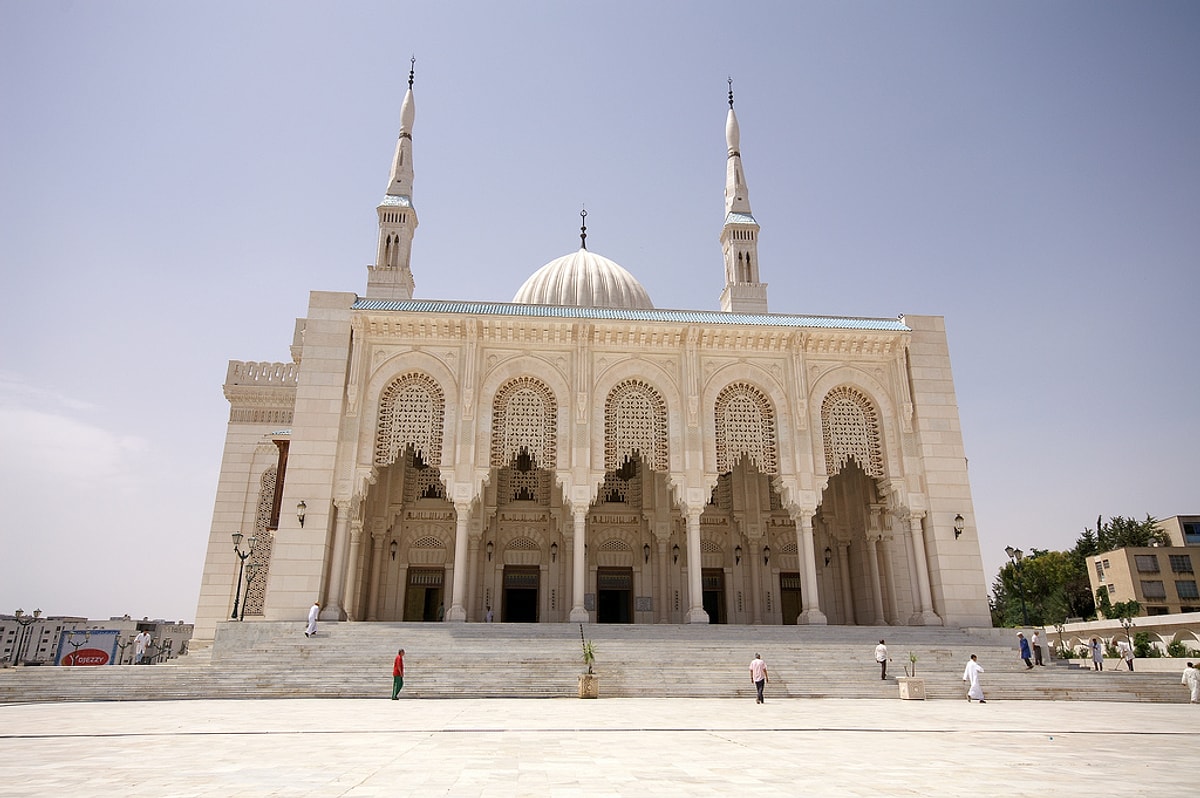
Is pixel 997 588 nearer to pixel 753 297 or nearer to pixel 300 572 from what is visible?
pixel 753 297

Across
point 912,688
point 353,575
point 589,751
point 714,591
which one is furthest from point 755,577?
point 589,751

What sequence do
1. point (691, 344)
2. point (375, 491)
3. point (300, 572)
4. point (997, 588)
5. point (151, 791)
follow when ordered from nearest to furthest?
point (151, 791)
point (300, 572)
point (691, 344)
point (375, 491)
point (997, 588)

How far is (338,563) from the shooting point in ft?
59.3

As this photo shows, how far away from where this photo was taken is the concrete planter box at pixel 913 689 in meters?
12.7

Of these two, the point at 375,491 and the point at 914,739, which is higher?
the point at 375,491

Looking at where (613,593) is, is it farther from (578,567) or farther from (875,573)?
(875,573)

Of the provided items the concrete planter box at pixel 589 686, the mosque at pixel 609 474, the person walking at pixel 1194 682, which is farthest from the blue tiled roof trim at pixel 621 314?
the person walking at pixel 1194 682

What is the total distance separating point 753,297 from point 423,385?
513 inches

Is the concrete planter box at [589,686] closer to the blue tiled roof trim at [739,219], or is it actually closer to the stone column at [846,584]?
the stone column at [846,584]

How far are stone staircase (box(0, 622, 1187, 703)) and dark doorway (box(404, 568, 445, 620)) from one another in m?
5.23

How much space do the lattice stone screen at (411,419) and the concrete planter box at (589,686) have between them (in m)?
8.29

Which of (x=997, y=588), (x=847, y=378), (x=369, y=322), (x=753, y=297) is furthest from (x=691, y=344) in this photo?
(x=997, y=588)

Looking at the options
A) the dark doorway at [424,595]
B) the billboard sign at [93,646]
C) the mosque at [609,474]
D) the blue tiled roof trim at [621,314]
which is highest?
the blue tiled roof trim at [621,314]

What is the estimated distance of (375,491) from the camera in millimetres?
21750
